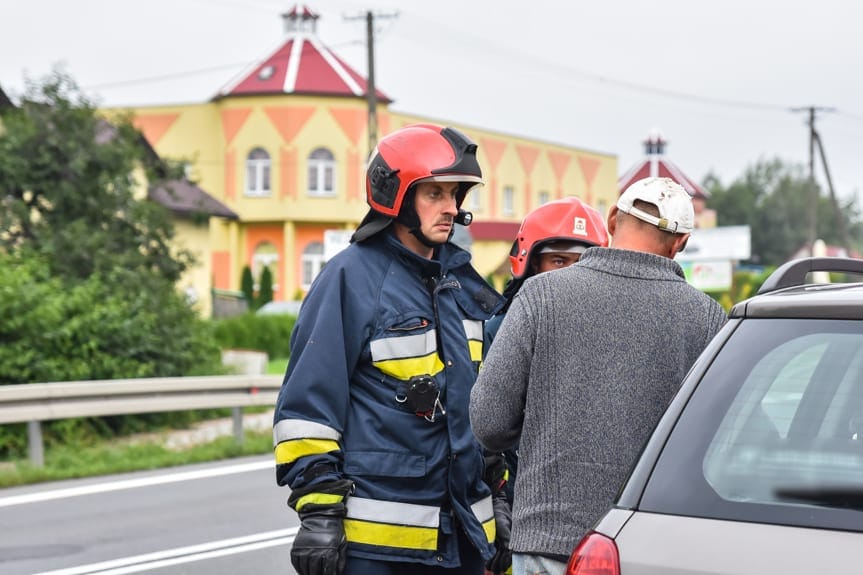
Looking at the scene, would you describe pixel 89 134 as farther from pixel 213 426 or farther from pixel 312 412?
pixel 312 412

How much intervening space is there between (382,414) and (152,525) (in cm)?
584

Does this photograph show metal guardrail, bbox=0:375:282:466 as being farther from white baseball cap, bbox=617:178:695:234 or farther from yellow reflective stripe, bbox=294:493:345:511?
white baseball cap, bbox=617:178:695:234

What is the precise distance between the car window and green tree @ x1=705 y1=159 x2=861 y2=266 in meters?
120

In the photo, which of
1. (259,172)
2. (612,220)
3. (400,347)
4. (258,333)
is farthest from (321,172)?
(612,220)

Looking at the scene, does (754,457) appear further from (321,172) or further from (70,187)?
(321,172)

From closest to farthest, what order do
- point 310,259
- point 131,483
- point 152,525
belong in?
point 152,525 → point 131,483 → point 310,259

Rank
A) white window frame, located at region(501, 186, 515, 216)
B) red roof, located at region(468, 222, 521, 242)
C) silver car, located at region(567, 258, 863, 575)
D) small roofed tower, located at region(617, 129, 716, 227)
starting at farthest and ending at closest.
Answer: small roofed tower, located at region(617, 129, 716, 227), white window frame, located at region(501, 186, 515, 216), red roof, located at region(468, 222, 521, 242), silver car, located at region(567, 258, 863, 575)

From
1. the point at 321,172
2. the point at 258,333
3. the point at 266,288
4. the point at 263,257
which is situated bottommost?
the point at 258,333

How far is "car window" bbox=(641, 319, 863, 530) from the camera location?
2.74m

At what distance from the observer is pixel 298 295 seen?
2105 inches

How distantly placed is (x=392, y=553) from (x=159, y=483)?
779 centimetres

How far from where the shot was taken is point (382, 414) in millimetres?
3979

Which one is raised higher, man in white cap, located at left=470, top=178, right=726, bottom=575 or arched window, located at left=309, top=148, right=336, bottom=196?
arched window, located at left=309, top=148, right=336, bottom=196

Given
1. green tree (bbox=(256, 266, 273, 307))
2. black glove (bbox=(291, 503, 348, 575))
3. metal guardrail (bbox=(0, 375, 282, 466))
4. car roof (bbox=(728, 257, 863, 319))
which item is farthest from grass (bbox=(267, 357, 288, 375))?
car roof (bbox=(728, 257, 863, 319))
